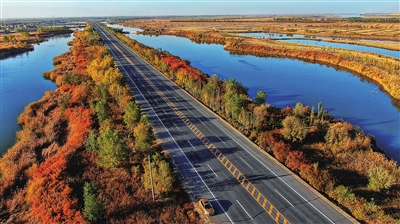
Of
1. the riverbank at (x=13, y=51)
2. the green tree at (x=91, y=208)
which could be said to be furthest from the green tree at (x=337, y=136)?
the riverbank at (x=13, y=51)

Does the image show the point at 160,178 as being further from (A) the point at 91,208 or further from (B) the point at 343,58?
(B) the point at 343,58

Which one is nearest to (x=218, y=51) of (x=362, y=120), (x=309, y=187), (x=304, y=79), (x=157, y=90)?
(x=304, y=79)

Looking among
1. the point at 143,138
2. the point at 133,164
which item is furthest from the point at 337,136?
the point at 133,164

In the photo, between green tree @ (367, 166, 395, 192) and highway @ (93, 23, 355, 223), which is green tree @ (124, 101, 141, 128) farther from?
green tree @ (367, 166, 395, 192)

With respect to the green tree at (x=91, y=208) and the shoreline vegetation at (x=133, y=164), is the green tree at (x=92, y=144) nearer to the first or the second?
the shoreline vegetation at (x=133, y=164)

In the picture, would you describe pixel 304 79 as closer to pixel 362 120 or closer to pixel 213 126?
pixel 362 120

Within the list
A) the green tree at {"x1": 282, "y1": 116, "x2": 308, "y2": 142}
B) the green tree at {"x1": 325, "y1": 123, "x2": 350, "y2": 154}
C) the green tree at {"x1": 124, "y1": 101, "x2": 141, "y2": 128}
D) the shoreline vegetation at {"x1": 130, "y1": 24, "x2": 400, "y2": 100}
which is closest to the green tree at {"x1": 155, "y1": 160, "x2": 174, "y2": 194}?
the green tree at {"x1": 124, "y1": 101, "x2": 141, "y2": 128}

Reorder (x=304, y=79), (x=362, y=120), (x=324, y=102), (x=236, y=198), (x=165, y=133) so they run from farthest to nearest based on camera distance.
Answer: (x=304, y=79) → (x=324, y=102) → (x=362, y=120) → (x=165, y=133) → (x=236, y=198)
